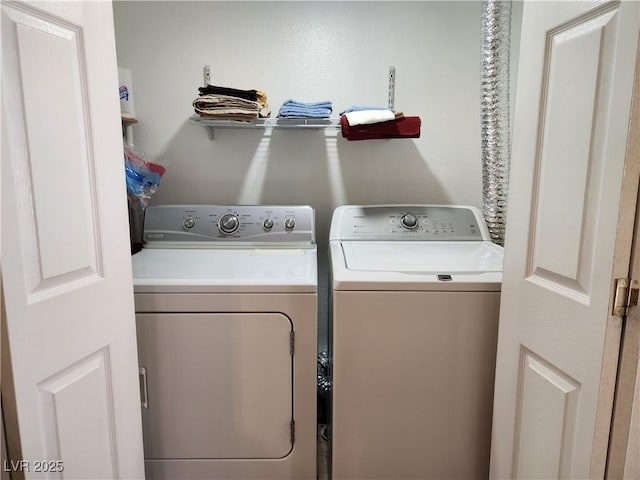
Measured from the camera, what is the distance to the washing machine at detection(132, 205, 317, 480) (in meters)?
1.31

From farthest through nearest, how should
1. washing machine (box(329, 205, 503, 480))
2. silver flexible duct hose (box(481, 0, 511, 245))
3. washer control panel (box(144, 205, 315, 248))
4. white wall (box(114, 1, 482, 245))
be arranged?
1. white wall (box(114, 1, 482, 245))
2. washer control panel (box(144, 205, 315, 248))
3. silver flexible duct hose (box(481, 0, 511, 245))
4. washing machine (box(329, 205, 503, 480))

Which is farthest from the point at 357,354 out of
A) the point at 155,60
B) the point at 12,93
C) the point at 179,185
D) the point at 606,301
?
the point at 155,60

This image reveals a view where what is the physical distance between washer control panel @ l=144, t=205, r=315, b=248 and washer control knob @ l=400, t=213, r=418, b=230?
435 millimetres

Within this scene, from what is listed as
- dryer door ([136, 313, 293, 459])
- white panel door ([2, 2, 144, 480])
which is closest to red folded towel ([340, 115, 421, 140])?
dryer door ([136, 313, 293, 459])

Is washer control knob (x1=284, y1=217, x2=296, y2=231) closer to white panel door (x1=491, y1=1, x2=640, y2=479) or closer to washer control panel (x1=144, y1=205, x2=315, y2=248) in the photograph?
washer control panel (x1=144, y1=205, x2=315, y2=248)

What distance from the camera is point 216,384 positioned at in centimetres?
136

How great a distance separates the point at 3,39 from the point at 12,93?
0.30 ft

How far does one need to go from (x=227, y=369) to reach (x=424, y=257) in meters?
0.84

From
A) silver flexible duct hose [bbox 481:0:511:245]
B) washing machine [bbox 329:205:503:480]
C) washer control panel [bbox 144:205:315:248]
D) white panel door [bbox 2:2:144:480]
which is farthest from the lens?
washer control panel [bbox 144:205:315:248]

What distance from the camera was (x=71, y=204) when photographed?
2.87 ft

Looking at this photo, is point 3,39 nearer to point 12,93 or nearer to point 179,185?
point 12,93

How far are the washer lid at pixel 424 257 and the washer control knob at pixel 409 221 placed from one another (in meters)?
0.11

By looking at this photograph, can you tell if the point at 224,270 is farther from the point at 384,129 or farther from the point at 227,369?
the point at 384,129

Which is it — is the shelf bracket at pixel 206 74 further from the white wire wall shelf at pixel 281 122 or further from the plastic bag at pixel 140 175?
the plastic bag at pixel 140 175
